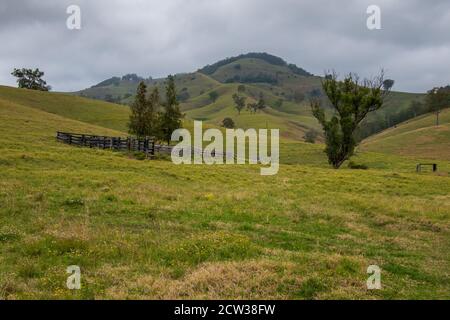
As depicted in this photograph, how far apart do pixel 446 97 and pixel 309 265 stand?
482 ft

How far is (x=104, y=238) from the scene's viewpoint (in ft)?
49.8

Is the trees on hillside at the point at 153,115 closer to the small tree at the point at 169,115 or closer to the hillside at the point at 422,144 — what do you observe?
the small tree at the point at 169,115

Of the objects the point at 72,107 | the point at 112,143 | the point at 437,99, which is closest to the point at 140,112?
the point at 112,143

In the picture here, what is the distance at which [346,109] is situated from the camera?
52.8m

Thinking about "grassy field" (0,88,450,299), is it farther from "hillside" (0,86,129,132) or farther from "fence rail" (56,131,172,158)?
"hillside" (0,86,129,132)

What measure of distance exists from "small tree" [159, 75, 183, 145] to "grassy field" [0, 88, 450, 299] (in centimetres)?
2842

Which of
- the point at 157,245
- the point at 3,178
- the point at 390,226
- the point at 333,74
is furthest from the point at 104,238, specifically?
the point at 333,74

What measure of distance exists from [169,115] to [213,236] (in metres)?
49.1

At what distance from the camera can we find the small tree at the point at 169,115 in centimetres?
6268

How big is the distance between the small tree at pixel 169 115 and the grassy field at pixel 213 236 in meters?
28.4

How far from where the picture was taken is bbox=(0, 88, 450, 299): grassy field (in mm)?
11312

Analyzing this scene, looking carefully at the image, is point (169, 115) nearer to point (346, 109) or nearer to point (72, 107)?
point (346, 109)

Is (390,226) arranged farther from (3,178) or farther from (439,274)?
(3,178)
